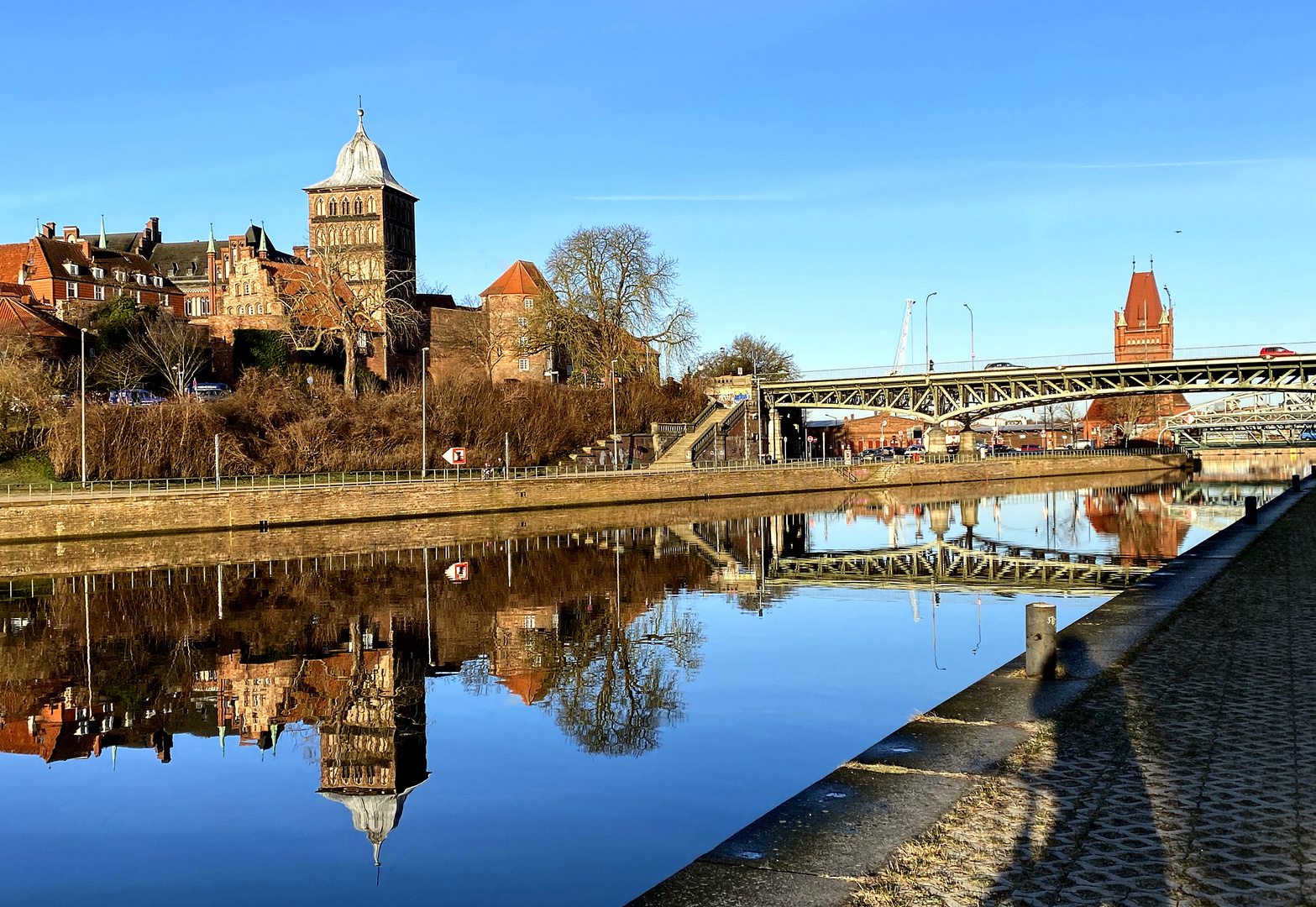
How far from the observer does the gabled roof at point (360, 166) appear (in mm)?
118875

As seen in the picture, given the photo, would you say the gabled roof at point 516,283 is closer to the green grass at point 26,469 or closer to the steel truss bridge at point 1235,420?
the green grass at point 26,469

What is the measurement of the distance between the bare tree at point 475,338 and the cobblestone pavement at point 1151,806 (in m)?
91.1

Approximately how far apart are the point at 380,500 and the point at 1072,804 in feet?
158

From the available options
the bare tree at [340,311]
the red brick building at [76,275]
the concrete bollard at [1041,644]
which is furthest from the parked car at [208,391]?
the concrete bollard at [1041,644]

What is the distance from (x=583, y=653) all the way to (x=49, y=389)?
177 feet

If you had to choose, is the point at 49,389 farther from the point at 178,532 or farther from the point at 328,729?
the point at 328,729

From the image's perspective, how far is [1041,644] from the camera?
45.8 feet

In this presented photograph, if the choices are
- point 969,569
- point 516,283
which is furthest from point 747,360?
point 969,569

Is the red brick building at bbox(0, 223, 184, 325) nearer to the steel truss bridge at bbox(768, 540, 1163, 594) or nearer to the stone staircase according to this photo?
the stone staircase

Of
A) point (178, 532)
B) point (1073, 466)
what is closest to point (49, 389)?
point (178, 532)

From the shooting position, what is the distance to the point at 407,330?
9881cm

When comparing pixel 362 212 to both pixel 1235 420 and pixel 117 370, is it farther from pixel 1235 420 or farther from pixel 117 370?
pixel 1235 420

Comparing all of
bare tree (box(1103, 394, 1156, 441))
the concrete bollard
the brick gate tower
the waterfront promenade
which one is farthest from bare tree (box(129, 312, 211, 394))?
bare tree (box(1103, 394, 1156, 441))

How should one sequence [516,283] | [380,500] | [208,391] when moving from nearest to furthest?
[380,500], [208,391], [516,283]
